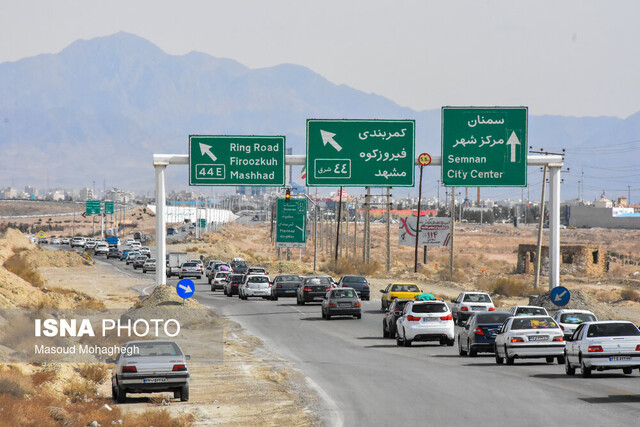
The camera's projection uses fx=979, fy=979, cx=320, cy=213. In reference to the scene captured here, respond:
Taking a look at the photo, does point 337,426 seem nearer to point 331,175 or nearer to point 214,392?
point 214,392

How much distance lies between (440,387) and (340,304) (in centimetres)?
2347

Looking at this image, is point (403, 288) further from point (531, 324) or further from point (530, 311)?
point (531, 324)

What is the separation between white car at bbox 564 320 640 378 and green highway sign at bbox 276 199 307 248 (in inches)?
2342

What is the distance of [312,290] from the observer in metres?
54.9

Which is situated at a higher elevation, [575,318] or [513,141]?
[513,141]

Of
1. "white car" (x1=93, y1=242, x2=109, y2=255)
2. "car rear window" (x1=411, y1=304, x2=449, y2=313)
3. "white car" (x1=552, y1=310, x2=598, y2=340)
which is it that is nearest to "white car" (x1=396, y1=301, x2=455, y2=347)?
"car rear window" (x1=411, y1=304, x2=449, y2=313)

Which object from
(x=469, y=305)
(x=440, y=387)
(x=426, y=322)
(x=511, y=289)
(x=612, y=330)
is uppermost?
(x=612, y=330)

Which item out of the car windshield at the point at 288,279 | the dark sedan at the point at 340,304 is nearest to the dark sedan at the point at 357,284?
the car windshield at the point at 288,279

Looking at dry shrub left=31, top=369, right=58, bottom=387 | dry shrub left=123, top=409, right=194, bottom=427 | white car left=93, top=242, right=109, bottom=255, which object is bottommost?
white car left=93, top=242, right=109, bottom=255

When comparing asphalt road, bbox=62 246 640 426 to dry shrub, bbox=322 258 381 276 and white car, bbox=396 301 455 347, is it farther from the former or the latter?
dry shrub, bbox=322 258 381 276

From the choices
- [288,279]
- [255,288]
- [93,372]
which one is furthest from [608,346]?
[288,279]

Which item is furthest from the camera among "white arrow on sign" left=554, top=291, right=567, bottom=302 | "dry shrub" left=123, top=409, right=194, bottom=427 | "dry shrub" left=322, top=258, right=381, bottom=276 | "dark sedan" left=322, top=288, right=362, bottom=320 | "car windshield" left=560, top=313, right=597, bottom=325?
"dry shrub" left=322, top=258, right=381, bottom=276

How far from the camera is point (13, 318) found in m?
31.2

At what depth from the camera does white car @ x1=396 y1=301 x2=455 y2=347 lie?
32250mm
